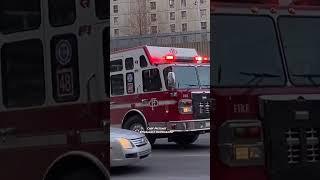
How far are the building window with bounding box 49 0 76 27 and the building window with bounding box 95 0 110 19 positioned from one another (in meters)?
0.25

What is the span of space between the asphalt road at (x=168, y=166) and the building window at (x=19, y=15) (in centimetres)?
157

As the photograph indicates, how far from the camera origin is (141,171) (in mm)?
7152

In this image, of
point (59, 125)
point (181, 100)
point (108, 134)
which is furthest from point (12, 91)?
point (181, 100)

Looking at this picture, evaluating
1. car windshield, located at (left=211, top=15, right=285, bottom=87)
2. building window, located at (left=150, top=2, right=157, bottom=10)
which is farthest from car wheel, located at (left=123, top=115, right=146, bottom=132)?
car windshield, located at (left=211, top=15, right=285, bottom=87)

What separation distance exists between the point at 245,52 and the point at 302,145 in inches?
36.4

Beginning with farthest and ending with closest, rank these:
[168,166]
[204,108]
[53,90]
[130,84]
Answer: [130,84] < [204,108] < [168,166] < [53,90]

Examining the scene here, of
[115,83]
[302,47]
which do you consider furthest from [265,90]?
[115,83]

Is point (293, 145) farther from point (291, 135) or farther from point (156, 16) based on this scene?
point (156, 16)

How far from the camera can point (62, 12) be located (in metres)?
5.65

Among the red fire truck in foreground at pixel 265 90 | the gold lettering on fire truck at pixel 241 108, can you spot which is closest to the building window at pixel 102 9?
the red fire truck in foreground at pixel 265 90

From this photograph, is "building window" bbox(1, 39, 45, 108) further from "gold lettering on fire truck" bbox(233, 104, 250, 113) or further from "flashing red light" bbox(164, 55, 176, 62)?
"flashing red light" bbox(164, 55, 176, 62)

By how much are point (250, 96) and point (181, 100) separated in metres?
9.03

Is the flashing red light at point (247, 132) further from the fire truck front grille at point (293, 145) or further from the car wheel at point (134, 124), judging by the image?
the car wheel at point (134, 124)

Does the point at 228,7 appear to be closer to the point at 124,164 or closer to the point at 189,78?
the point at 124,164
